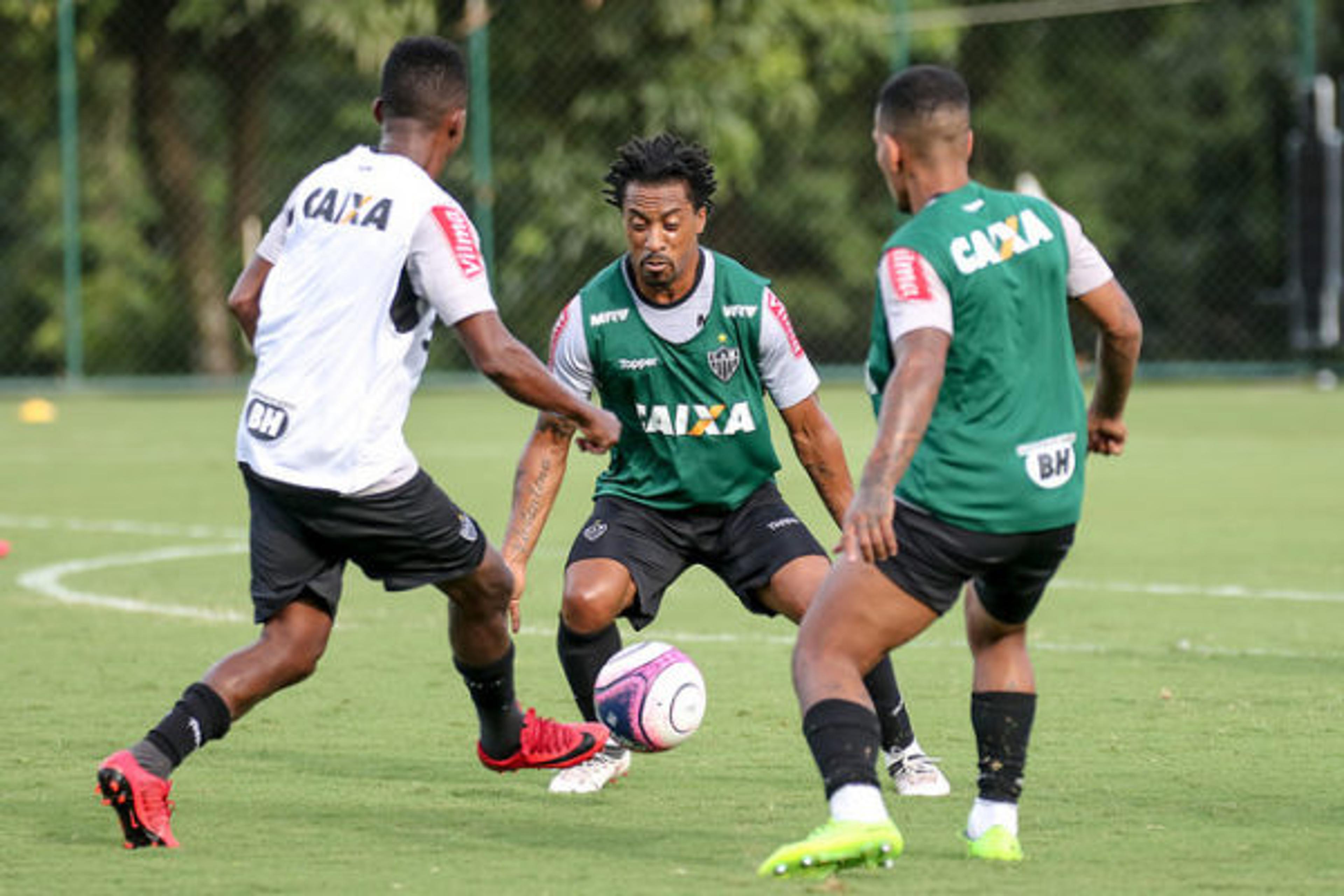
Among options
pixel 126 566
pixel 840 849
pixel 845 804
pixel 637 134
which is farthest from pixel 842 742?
pixel 637 134

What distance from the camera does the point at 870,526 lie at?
526 cm

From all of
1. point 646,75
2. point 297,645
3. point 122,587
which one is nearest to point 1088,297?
point 297,645

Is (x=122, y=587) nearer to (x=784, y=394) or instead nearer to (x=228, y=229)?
(x=784, y=394)

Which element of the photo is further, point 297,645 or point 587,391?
point 587,391

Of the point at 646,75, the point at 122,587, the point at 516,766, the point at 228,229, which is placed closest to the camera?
the point at 516,766

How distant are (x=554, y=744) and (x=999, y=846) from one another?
1585mm

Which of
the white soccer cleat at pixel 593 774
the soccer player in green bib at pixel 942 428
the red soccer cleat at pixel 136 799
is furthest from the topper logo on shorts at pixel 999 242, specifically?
the red soccer cleat at pixel 136 799

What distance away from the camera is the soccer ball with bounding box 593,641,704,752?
6629 millimetres

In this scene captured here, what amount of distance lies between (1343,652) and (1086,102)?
27005mm

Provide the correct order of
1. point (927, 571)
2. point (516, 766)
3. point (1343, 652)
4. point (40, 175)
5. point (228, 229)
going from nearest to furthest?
point (927, 571), point (516, 766), point (1343, 652), point (228, 229), point (40, 175)

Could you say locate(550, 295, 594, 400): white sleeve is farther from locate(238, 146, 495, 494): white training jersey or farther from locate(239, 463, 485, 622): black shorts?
locate(238, 146, 495, 494): white training jersey

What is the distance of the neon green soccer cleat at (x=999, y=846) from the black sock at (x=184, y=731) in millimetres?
1934

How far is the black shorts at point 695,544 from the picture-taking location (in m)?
7.04

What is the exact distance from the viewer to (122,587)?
11570 mm
